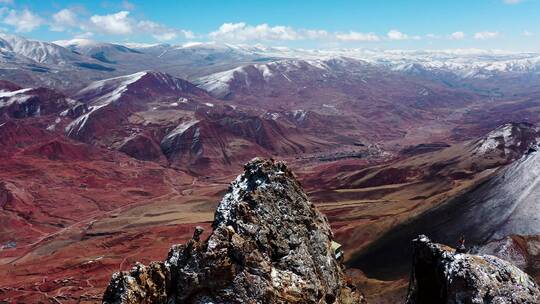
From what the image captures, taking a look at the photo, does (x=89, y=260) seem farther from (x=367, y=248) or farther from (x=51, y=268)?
(x=367, y=248)

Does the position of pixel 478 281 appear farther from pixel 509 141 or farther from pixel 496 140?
pixel 509 141

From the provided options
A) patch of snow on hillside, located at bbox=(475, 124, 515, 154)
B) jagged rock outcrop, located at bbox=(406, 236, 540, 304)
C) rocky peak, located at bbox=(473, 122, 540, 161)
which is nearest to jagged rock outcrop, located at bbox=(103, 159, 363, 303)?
jagged rock outcrop, located at bbox=(406, 236, 540, 304)

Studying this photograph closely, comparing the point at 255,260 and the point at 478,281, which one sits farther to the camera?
the point at 255,260

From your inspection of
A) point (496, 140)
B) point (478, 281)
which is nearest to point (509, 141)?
point (496, 140)

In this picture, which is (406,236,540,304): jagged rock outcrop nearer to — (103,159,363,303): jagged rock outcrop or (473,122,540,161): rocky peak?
(103,159,363,303): jagged rock outcrop

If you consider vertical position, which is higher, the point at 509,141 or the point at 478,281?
the point at 478,281

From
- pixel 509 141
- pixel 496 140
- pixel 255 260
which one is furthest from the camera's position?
pixel 509 141

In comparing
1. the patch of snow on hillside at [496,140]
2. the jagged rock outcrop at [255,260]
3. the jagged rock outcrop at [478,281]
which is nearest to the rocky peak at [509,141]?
the patch of snow on hillside at [496,140]

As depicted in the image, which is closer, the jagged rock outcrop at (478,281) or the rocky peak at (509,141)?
the jagged rock outcrop at (478,281)

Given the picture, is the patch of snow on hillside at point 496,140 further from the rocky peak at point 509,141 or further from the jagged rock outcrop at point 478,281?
the jagged rock outcrop at point 478,281
